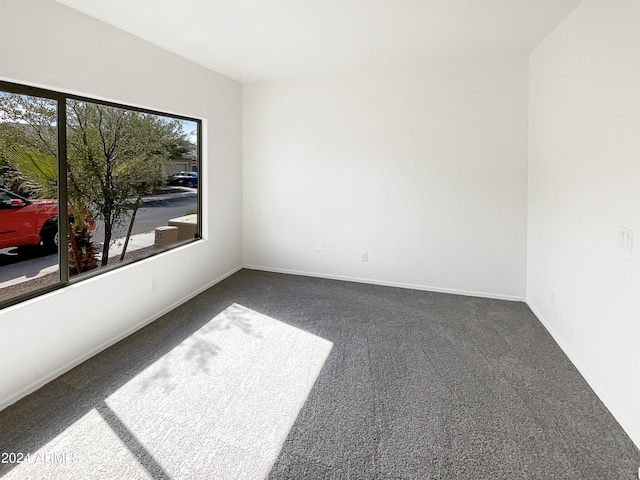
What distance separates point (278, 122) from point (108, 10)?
231cm

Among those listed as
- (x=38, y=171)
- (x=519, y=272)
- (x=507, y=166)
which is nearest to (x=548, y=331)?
(x=519, y=272)

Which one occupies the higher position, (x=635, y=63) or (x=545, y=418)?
(x=635, y=63)

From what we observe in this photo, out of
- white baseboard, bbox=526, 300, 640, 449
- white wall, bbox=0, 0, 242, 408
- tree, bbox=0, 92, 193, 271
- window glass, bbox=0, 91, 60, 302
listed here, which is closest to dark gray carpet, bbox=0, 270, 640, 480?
white baseboard, bbox=526, 300, 640, 449

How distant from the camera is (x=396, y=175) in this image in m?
4.21

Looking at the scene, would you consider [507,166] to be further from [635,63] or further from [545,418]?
[545,418]

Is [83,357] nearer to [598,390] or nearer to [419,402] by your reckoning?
[419,402]

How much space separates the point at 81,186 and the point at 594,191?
147 inches

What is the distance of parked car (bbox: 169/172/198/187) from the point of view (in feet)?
12.5

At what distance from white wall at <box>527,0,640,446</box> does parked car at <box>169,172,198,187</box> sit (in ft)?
11.9

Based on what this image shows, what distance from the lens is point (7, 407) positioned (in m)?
2.12

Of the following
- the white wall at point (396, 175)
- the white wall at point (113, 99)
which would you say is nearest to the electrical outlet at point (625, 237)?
the white wall at point (396, 175)

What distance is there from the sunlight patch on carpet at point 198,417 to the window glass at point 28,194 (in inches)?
40.4

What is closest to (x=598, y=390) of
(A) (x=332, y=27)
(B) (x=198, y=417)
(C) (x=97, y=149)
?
(B) (x=198, y=417)

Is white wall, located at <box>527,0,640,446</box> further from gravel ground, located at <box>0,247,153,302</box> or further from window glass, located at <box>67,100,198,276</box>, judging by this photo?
gravel ground, located at <box>0,247,153,302</box>
